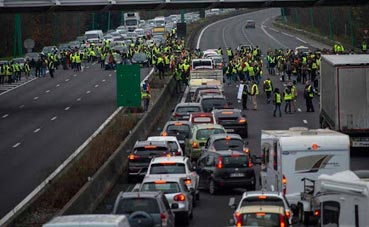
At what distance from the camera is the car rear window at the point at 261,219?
76.0 ft

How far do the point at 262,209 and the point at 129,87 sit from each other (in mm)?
26002

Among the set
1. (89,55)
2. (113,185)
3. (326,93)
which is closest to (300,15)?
(89,55)

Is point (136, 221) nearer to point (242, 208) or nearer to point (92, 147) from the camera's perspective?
point (242, 208)

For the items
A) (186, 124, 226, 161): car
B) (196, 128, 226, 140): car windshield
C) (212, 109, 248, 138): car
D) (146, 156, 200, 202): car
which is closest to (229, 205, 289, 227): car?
(146, 156, 200, 202): car

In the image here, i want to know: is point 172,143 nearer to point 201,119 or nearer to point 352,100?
point 352,100

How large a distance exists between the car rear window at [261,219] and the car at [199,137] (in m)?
16.5

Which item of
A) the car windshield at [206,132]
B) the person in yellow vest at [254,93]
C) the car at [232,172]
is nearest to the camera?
the car at [232,172]

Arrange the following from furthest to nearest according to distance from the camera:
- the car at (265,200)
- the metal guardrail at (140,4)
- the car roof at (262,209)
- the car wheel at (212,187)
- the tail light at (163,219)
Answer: the metal guardrail at (140,4)
the car wheel at (212,187)
the car at (265,200)
the tail light at (163,219)
the car roof at (262,209)

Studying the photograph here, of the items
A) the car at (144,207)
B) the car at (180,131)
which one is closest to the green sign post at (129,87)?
the car at (180,131)

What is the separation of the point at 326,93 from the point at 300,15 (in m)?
104

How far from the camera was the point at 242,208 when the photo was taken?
23.9m

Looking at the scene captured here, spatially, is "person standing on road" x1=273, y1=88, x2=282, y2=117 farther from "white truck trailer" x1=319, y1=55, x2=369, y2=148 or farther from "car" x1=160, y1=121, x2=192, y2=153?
"white truck trailer" x1=319, y1=55, x2=369, y2=148

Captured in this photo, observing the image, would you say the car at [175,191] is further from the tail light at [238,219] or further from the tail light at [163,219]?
the tail light at [238,219]

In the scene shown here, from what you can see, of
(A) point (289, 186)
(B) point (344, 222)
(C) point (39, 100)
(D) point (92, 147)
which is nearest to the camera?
(B) point (344, 222)
